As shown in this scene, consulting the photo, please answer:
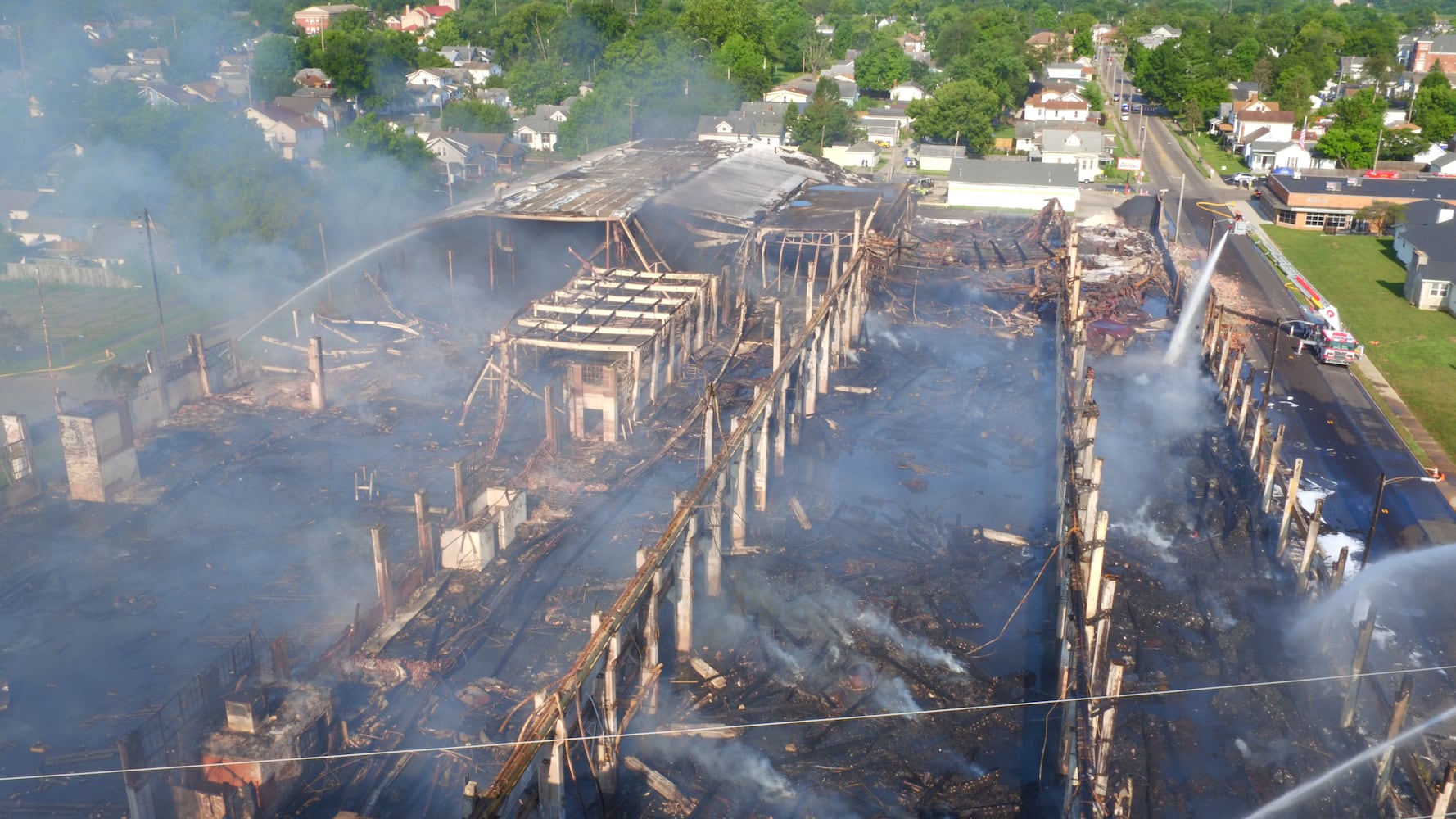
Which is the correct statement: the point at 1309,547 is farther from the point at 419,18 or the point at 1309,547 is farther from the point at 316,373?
the point at 419,18

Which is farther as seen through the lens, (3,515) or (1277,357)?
(1277,357)

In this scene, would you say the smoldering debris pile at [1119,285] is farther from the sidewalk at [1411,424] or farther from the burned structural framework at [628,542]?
the sidewalk at [1411,424]

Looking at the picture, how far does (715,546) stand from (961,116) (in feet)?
187

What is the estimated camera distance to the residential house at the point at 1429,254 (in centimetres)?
4184

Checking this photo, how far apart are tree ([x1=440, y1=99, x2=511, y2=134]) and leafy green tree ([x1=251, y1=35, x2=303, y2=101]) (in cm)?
1160

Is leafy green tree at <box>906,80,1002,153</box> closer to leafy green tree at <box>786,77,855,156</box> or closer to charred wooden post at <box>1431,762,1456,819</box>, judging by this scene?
leafy green tree at <box>786,77,855,156</box>

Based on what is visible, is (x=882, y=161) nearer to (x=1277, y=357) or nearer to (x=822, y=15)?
(x=1277, y=357)

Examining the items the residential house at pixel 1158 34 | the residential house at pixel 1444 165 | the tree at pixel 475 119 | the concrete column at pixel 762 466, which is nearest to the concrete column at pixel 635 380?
the concrete column at pixel 762 466

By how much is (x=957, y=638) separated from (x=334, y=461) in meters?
14.3

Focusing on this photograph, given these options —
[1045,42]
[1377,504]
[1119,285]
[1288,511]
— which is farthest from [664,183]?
[1045,42]

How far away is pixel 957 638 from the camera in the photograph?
65.9 feet

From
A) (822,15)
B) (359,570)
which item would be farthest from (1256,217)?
(822,15)

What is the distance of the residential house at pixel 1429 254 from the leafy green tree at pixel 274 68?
208 feet

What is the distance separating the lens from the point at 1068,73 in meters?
96.2
